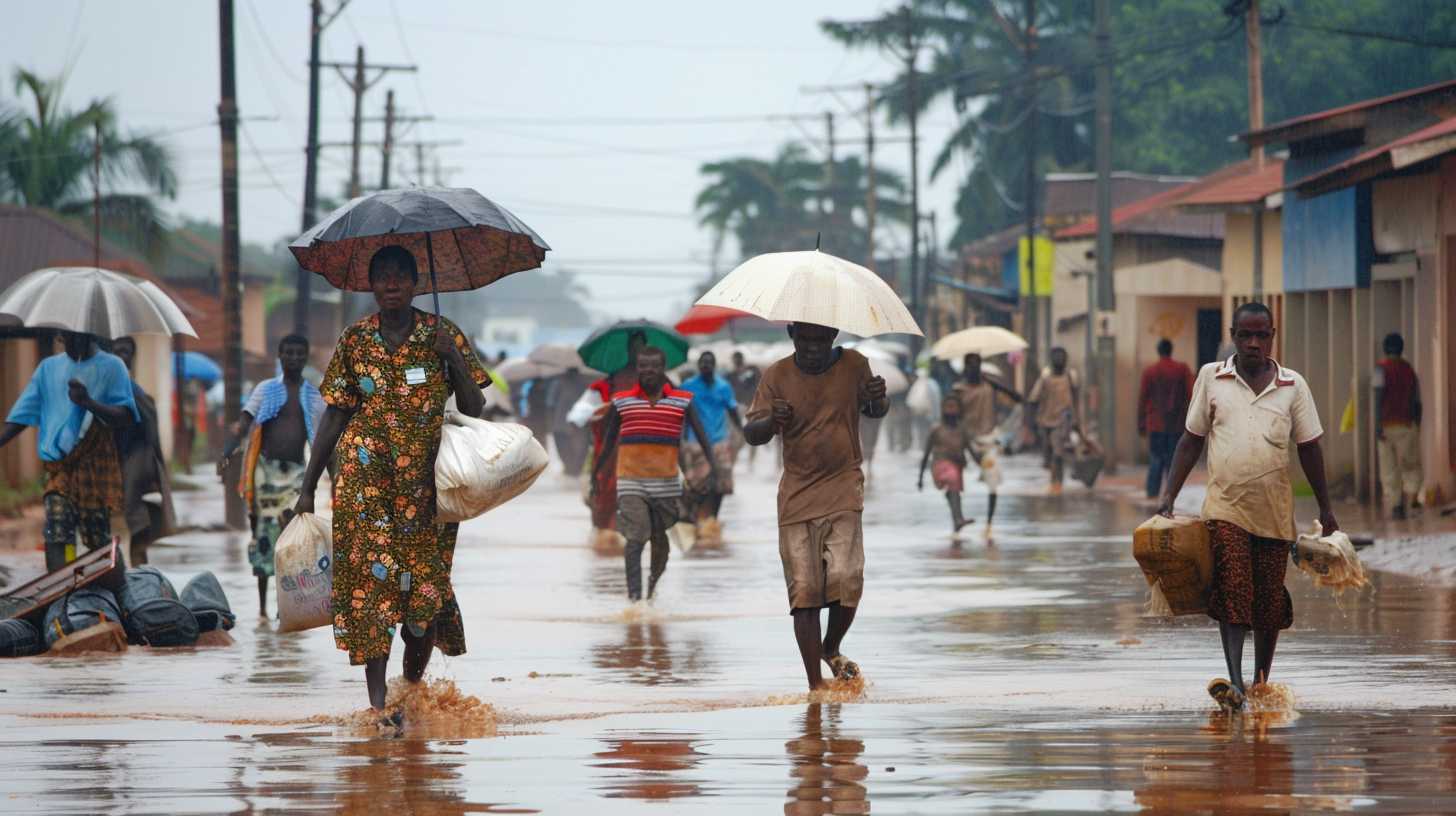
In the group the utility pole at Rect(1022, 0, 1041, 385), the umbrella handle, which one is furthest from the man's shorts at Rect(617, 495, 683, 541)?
the utility pole at Rect(1022, 0, 1041, 385)

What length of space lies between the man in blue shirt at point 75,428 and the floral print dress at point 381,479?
4488mm

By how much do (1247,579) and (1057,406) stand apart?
19.0 metres

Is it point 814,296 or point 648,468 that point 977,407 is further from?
point 814,296

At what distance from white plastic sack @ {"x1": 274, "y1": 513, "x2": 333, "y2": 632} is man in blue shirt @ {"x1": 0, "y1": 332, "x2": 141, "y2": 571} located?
3608 mm

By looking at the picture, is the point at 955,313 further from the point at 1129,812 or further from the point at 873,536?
the point at 1129,812

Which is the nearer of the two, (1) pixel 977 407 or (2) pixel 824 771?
(2) pixel 824 771

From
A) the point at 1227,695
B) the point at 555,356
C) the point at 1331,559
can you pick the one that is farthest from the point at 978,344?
the point at 1227,695

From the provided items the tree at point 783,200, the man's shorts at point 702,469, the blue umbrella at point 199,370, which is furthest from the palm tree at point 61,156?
the tree at point 783,200

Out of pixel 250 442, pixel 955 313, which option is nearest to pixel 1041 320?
pixel 955 313

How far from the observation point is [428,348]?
9.09 metres

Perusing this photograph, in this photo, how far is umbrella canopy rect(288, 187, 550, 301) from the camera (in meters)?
9.29

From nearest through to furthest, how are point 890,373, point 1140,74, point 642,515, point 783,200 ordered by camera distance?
point 642,515, point 890,373, point 1140,74, point 783,200

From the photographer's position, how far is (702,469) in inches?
850

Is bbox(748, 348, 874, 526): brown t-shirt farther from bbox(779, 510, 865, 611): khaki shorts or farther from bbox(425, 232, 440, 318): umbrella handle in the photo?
bbox(425, 232, 440, 318): umbrella handle
